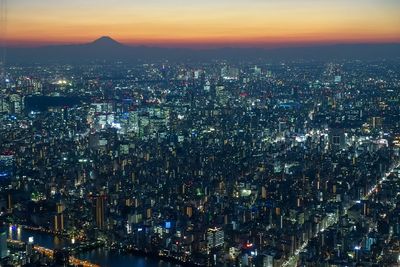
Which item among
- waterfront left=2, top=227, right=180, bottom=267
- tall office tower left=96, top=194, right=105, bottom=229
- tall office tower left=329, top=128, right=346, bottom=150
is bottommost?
waterfront left=2, top=227, right=180, bottom=267

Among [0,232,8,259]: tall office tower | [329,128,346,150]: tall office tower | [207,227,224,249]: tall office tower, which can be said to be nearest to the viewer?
[0,232,8,259]: tall office tower

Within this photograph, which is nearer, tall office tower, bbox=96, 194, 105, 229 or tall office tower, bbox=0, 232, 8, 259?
tall office tower, bbox=0, 232, 8, 259

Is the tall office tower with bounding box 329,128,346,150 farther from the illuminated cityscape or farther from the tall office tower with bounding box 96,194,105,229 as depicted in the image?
the tall office tower with bounding box 96,194,105,229

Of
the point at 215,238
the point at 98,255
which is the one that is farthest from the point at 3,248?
the point at 215,238

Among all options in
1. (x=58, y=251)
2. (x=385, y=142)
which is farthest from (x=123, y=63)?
(x=385, y=142)

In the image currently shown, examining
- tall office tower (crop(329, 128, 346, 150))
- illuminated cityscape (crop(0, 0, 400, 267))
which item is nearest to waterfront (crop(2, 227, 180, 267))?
illuminated cityscape (crop(0, 0, 400, 267))

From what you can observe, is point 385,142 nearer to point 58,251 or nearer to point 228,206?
point 228,206
